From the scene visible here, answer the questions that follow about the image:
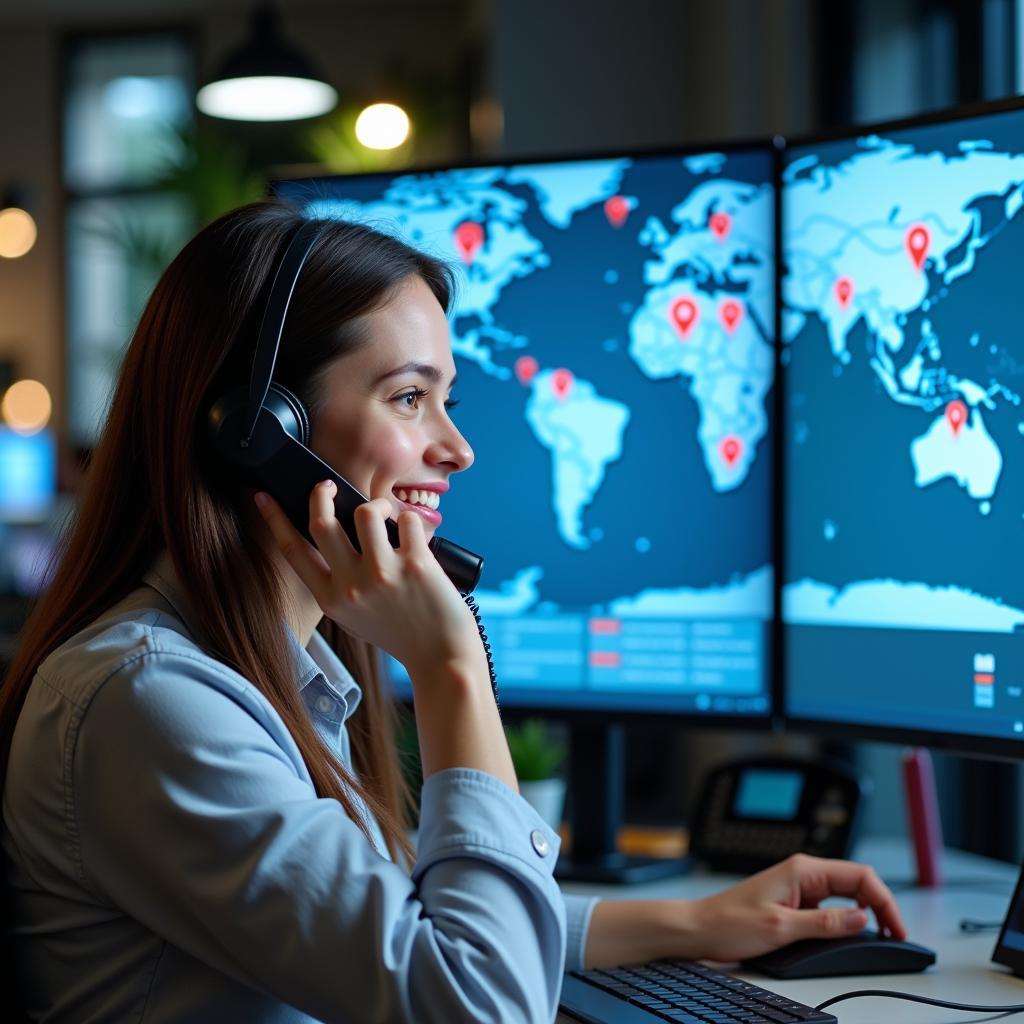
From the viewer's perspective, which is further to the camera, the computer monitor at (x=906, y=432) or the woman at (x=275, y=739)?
the computer monitor at (x=906, y=432)

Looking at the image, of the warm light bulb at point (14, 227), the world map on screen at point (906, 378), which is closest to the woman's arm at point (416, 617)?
the world map on screen at point (906, 378)

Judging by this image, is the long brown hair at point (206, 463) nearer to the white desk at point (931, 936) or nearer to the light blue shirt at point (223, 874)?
the light blue shirt at point (223, 874)

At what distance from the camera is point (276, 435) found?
1.04m

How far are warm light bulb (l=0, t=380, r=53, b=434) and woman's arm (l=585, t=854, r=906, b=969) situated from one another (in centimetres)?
698

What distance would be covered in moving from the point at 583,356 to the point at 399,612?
2.23 ft

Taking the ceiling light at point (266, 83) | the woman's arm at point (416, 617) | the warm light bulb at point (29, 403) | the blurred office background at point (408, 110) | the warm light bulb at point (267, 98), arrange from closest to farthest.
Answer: the woman's arm at point (416, 617) → the blurred office background at point (408, 110) → the ceiling light at point (266, 83) → the warm light bulb at point (267, 98) → the warm light bulb at point (29, 403)

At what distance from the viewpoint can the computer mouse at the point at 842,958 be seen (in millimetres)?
1155

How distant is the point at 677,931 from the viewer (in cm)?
120

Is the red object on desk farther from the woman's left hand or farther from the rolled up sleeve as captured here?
the rolled up sleeve

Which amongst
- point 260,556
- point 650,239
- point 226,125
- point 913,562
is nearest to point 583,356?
point 650,239

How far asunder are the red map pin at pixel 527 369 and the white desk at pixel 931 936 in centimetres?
58

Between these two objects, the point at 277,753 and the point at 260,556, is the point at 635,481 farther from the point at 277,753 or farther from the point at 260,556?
the point at 277,753

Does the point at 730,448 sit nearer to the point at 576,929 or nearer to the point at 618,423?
the point at 618,423

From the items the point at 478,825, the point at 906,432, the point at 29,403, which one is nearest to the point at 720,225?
the point at 906,432
